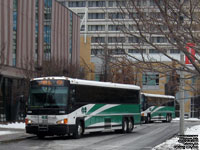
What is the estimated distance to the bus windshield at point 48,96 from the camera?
22688 mm

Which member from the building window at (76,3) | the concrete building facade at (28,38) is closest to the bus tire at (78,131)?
the concrete building facade at (28,38)

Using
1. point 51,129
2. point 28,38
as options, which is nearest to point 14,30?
point 28,38

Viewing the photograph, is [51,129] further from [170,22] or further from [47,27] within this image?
[47,27]

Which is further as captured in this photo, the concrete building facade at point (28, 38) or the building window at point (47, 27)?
the building window at point (47, 27)

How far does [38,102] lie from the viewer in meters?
23.0

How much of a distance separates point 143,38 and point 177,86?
373 centimetres

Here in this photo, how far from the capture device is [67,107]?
74.0 feet

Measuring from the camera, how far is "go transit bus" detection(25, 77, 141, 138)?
22391mm

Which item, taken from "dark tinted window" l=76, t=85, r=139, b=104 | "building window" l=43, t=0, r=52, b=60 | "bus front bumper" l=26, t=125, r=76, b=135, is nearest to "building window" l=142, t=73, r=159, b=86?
"bus front bumper" l=26, t=125, r=76, b=135

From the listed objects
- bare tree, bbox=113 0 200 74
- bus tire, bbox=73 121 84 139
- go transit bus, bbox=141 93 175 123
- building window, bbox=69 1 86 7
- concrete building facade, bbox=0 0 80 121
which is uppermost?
building window, bbox=69 1 86 7

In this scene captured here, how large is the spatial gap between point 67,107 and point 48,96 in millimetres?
1160

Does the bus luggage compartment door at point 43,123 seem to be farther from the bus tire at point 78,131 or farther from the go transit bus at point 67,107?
the bus tire at point 78,131

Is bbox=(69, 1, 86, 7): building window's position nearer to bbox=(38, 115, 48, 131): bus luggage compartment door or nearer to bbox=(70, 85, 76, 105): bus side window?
bbox=(70, 85, 76, 105): bus side window

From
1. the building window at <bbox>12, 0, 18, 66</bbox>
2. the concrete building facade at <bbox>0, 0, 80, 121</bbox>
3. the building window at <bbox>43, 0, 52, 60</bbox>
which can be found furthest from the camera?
the building window at <bbox>43, 0, 52, 60</bbox>
